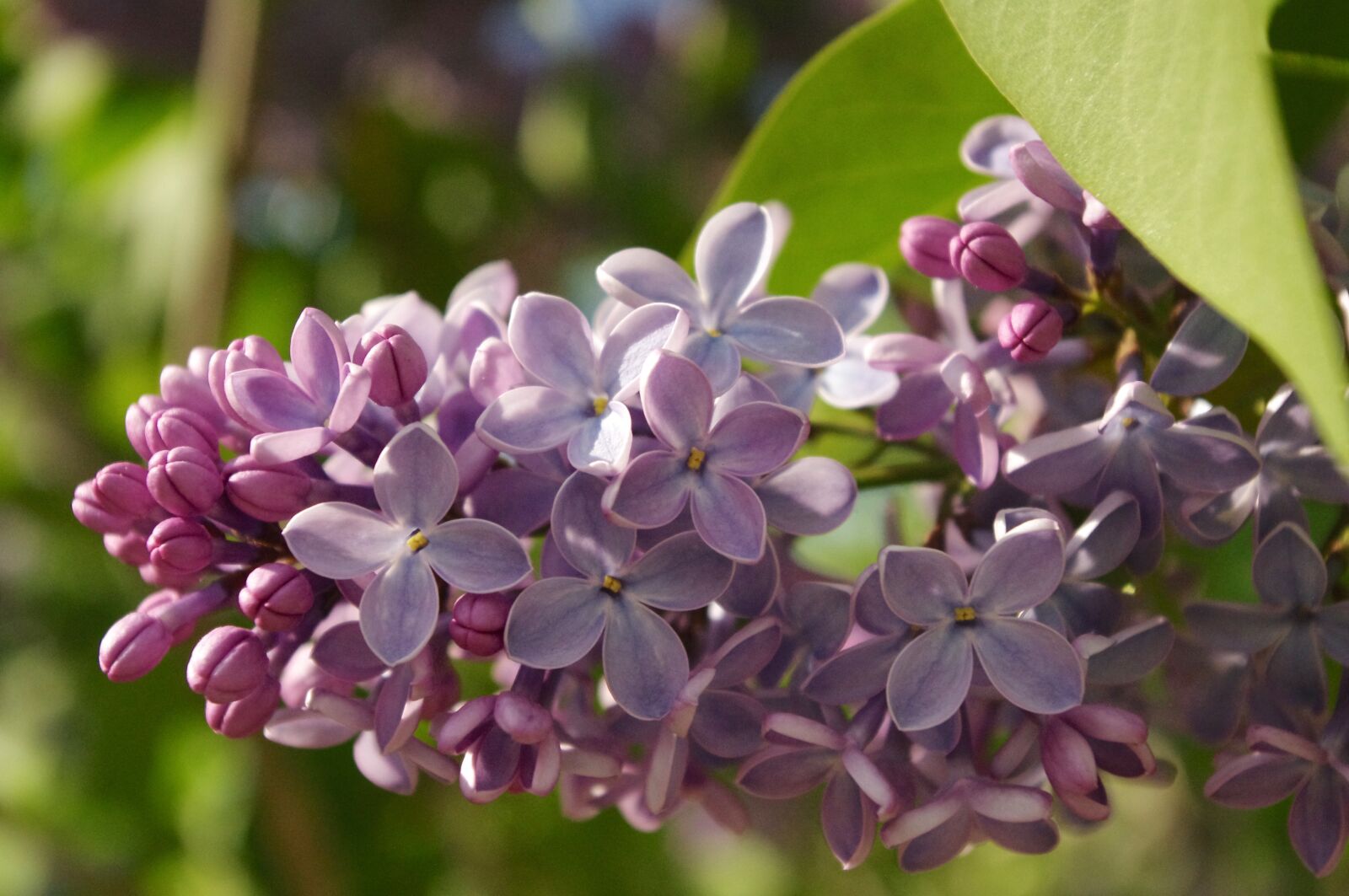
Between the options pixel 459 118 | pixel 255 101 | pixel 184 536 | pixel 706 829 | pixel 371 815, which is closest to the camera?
pixel 184 536

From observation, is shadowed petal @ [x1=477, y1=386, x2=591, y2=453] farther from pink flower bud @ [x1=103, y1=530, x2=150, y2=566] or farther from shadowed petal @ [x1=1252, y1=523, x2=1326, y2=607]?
shadowed petal @ [x1=1252, y1=523, x2=1326, y2=607]

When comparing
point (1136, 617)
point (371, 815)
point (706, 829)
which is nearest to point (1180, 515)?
point (1136, 617)

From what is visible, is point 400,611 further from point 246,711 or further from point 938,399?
point 938,399

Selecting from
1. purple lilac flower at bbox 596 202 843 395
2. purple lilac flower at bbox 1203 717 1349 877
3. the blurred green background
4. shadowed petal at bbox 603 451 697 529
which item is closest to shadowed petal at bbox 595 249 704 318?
purple lilac flower at bbox 596 202 843 395

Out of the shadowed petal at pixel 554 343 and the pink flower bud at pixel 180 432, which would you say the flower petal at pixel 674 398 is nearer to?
the shadowed petal at pixel 554 343

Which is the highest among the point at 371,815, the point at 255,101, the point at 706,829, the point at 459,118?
the point at 255,101

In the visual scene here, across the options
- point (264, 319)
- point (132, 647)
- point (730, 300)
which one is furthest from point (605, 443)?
point (264, 319)

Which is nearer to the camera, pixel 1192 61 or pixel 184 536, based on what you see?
pixel 1192 61

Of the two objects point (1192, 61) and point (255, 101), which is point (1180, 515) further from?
point (255, 101)
